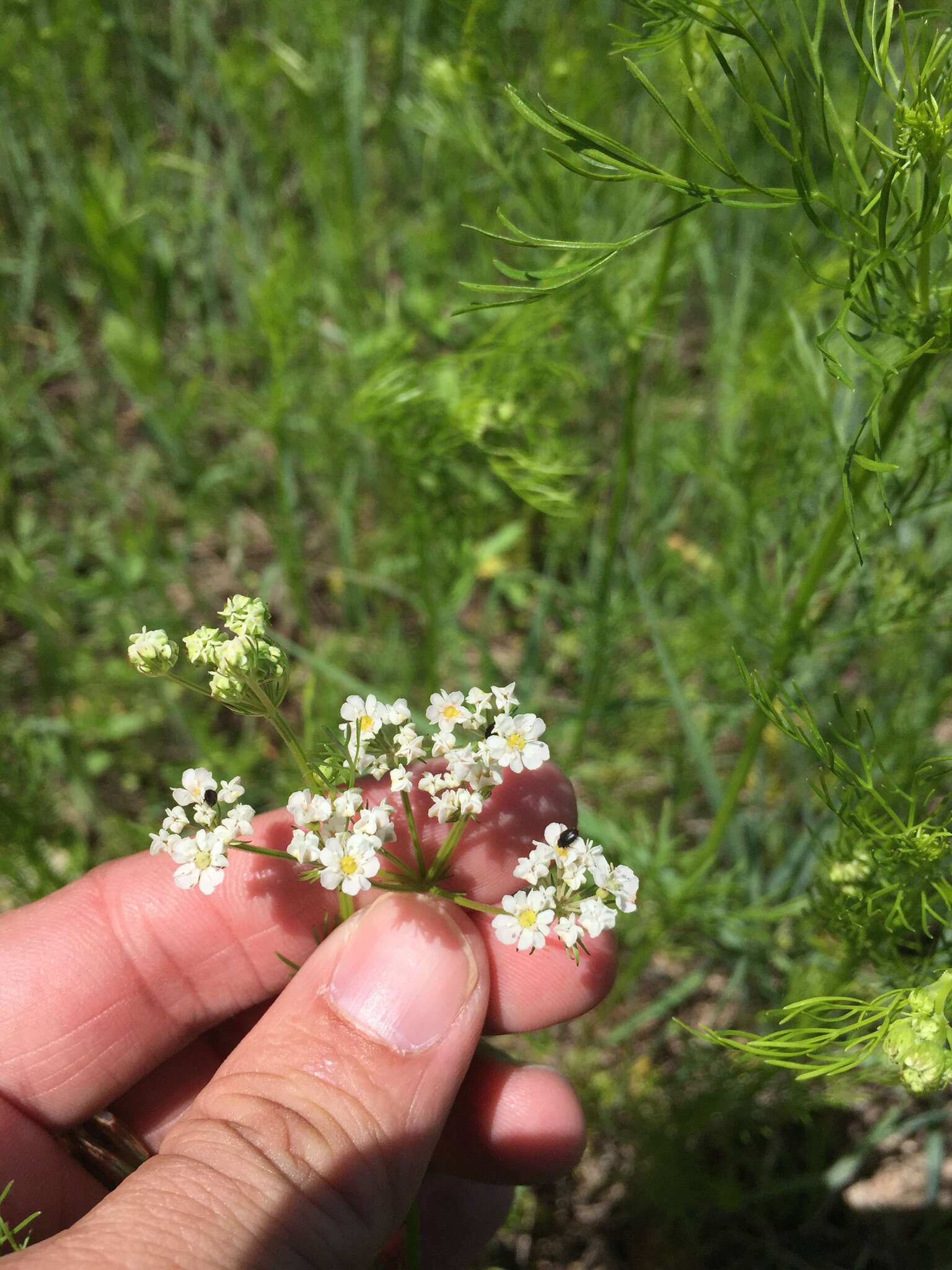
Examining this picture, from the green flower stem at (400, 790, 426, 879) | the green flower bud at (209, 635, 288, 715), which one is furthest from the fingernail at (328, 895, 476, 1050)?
the green flower bud at (209, 635, 288, 715)

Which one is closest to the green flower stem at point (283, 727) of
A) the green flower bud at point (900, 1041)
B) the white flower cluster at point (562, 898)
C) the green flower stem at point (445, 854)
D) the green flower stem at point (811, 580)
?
the green flower stem at point (445, 854)

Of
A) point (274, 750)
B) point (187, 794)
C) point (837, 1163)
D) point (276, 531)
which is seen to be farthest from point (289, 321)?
point (837, 1163)

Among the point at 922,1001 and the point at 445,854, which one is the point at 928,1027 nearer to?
the point at 922,1001

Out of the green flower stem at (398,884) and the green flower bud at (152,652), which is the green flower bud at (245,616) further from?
the green flower stem at (398,884)

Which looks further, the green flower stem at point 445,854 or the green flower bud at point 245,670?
the green flower stem at point 445,854

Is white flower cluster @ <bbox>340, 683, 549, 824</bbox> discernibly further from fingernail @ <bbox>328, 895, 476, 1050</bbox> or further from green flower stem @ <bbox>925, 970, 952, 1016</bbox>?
green flower stem @ <bbox>925, 970, 952, 1016</bbox>

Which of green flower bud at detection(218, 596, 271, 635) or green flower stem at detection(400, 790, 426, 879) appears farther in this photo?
green flower stem at detection(400, 790, 426, 879)

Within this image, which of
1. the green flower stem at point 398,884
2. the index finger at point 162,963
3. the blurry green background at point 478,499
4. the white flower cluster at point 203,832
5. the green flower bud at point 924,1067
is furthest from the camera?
the blurry green background at point 478,499

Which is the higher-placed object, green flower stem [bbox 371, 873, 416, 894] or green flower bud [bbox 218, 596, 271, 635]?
green flower bud [bbox 218, 596, 271, 635]
